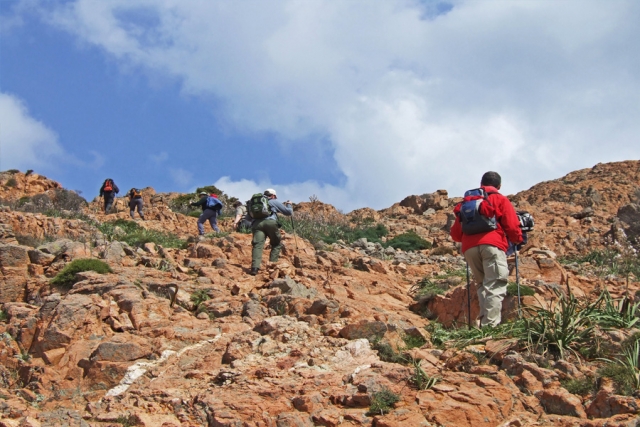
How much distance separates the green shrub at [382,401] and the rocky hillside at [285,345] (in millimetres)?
13

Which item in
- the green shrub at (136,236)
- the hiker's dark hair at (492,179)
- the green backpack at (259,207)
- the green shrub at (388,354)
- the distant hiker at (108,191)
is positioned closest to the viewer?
the green shrub at (388,354)

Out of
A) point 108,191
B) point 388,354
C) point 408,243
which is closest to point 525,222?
point 388,354

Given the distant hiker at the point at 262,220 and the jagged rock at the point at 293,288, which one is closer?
the jagged rock at the point at 293,288

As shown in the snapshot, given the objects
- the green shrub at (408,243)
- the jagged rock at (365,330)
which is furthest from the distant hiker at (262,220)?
the green shrub at (408,243)

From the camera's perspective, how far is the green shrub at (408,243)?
1898 cm

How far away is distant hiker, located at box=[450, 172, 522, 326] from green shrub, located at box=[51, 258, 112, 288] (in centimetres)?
513

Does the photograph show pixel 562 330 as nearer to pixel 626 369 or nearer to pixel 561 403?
pixel 626 369

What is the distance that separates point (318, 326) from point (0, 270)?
4.90m

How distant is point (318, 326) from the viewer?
7766 millimetres

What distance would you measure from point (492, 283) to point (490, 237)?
0.48 meters

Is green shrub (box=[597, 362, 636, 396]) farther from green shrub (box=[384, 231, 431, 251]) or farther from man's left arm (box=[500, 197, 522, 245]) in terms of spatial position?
green shrub (box=[384, 231, 431, 251])

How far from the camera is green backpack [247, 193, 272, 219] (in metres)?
11.2

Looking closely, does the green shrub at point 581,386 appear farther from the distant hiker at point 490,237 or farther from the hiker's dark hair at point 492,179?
the hiker's dark hair at point 492,179

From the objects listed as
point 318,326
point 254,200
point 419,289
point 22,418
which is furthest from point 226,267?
point 22,418
